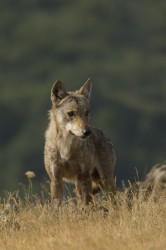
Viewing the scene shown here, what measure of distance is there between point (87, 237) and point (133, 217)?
201cm

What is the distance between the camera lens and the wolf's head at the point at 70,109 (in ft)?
52.4

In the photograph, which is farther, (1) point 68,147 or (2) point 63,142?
(2) point 63,142

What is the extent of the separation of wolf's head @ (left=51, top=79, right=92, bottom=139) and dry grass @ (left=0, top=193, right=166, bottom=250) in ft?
4.81

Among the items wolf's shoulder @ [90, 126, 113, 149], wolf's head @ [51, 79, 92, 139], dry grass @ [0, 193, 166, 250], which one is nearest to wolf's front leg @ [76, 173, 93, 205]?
dry grass @ [0, 193, 166, 250]

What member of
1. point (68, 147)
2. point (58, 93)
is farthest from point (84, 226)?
point (58, 93)

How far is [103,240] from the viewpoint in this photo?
11594 mm

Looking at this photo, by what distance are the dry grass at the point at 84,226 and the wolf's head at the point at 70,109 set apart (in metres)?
1.47

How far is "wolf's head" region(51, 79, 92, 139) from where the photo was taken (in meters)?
16.0

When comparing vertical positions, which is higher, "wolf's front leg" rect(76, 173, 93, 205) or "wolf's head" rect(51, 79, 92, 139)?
"wolf's head" rect(51, 79, 92, 139)

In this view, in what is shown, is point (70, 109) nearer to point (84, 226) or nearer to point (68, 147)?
point (68, 147)

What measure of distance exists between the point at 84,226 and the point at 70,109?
3309 millimetres

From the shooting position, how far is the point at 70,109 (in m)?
16.2

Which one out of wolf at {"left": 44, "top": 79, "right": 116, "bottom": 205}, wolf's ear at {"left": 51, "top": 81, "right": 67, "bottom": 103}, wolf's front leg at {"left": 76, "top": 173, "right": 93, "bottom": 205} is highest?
wolf's ear at {"left": 51, "top": 81, "right": 67, "bottom": 103}

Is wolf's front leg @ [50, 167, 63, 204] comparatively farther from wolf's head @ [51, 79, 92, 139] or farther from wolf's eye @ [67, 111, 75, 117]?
wolf's eye @ [67, 111, 75, 117]
